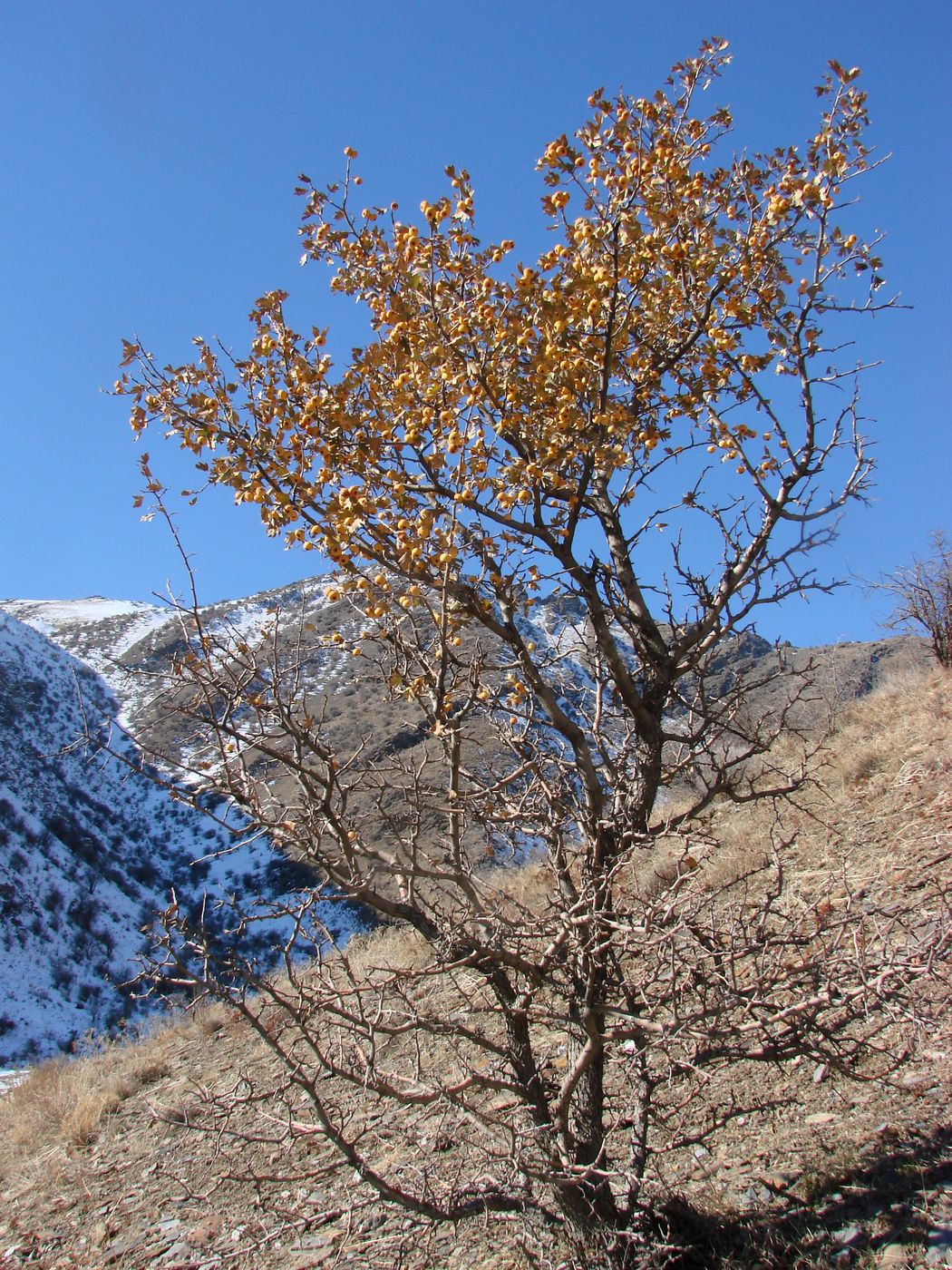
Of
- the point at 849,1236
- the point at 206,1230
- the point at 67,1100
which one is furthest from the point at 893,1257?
the point at 67,1100

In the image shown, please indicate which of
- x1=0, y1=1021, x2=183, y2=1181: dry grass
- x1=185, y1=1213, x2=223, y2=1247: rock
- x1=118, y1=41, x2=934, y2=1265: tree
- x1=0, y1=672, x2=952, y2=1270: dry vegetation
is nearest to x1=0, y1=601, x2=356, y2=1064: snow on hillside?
x1=0, y1=1021, x2=183, y2=1181: dry grass

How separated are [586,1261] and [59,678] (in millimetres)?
49355

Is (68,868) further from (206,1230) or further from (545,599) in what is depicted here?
(545,599)

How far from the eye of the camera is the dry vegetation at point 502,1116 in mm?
3256

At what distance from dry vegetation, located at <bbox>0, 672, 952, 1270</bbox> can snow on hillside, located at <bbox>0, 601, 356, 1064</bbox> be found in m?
17.6

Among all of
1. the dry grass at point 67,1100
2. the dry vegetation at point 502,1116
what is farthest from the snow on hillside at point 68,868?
the dry vegetation at point 502,1116

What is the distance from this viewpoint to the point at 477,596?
3.65 m

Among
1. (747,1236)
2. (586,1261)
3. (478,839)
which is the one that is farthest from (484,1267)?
(478,839)

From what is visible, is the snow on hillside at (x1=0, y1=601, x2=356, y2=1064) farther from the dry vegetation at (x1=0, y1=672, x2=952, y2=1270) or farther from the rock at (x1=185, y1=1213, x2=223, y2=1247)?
the rock at (x1=185, y1=1213, x2=223, y2=1247)

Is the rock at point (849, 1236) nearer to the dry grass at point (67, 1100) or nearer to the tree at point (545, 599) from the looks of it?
the tree at point (545, 599)

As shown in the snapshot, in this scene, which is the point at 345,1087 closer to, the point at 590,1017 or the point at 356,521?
the point at 590,1017

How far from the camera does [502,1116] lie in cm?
405

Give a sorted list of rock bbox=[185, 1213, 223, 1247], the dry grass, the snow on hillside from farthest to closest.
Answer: the snow on hillside < the dry grass < rock bbox=[185, 1213, 223, 1247]

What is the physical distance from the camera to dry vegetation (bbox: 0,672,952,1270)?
3.26 metres
